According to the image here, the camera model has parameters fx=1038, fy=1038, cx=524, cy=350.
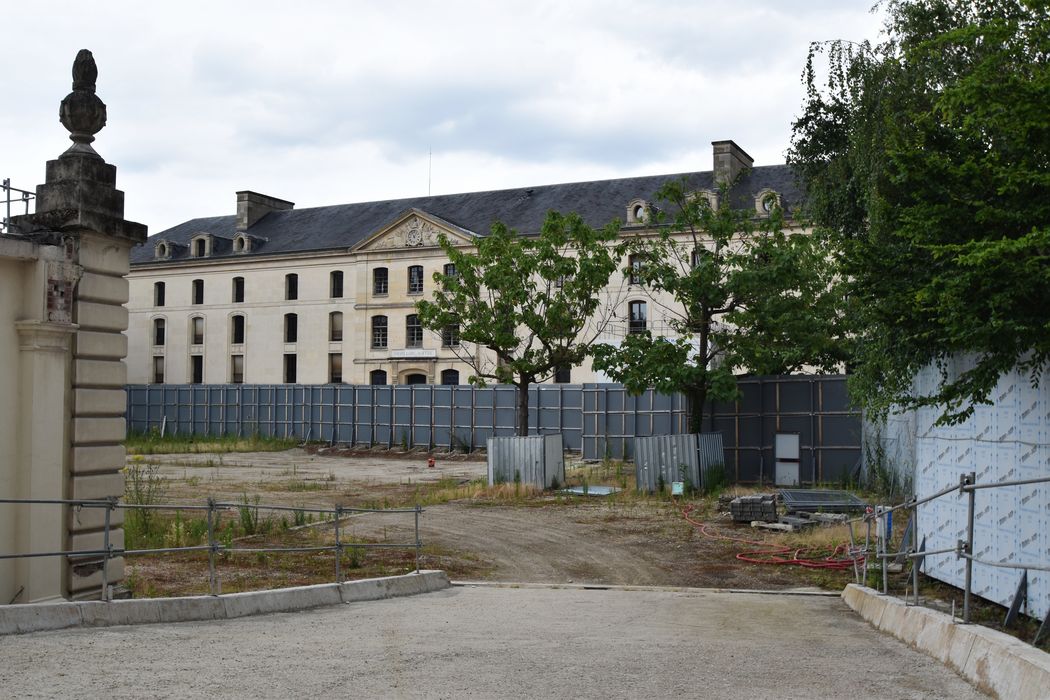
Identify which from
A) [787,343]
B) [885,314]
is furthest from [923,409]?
[787,343]

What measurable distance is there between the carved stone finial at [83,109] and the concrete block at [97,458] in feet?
10.2

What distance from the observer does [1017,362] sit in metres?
9.27

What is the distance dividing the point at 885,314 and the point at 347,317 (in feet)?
162

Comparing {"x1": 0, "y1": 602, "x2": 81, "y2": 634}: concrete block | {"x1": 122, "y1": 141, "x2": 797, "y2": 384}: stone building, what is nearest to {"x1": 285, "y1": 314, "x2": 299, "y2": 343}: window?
{"x1": 122, "y1": 141, "x2": 797, "y2": 384}: stone building

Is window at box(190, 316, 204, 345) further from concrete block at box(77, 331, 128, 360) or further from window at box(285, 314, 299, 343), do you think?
concrete block at box(77, 331, 128, 360)

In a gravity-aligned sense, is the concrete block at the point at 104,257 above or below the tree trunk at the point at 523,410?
above

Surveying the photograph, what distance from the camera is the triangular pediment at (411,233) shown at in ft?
177

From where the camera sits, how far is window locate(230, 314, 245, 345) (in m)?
61.1

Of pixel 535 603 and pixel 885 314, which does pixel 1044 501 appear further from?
pixel 535 603

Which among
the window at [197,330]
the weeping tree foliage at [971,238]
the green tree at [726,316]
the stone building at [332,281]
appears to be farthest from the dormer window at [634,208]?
the weeping tree foliage at [971,238]

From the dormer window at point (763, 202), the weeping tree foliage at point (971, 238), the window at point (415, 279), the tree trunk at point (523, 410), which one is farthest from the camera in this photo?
the window at point (415, 279)

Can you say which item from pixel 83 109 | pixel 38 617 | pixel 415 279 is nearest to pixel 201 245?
pixel 415 279

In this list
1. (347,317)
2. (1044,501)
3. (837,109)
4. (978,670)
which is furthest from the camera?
(347,317)

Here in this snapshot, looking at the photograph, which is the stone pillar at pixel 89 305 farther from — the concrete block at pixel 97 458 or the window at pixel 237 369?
the window at pixel 237 369
